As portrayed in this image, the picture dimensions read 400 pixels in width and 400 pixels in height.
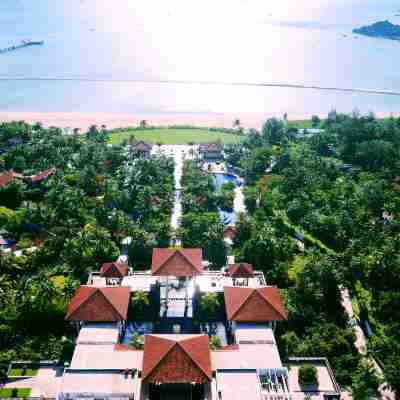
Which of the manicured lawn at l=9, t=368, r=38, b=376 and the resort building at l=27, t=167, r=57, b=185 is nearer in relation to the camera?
the manicured lawn at l=9, t=368, r=38, b=376

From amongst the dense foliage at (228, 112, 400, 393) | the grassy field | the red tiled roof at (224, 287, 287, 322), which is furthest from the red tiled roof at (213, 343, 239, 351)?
the grassy field

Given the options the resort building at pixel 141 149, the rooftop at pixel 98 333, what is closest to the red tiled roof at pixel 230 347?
the rooftop at pixel 98 333

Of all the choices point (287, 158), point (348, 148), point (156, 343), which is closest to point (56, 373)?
point (156, 343)

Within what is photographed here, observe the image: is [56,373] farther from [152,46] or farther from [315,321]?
[152,46]

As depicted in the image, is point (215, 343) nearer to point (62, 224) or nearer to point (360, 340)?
point (360, 340)

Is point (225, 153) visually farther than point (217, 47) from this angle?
No

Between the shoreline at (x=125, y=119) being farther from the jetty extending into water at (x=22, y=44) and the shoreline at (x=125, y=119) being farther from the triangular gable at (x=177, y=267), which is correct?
the jetty extending into water at (x=22, y=44)

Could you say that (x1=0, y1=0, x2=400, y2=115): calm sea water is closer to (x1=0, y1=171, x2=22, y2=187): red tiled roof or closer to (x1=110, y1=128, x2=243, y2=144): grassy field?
(x1=110, y1=128, x2=243, y2=144): grassy field
